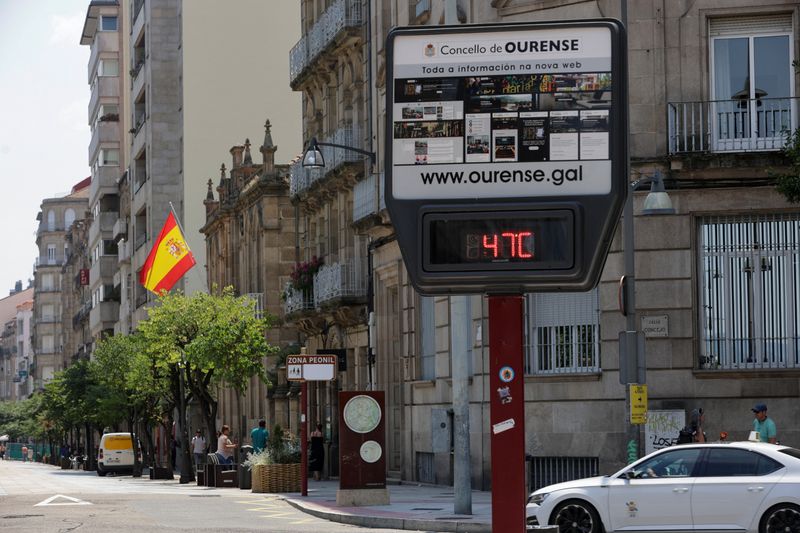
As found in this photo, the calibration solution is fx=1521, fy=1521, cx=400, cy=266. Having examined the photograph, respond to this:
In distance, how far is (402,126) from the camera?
7.24 meters

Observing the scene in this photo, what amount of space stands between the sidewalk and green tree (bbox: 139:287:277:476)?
1520 cm

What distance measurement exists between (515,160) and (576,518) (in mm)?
12533

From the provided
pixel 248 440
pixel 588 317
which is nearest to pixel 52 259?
pixel 248 440

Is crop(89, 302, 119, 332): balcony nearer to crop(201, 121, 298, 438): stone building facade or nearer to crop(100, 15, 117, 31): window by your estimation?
crop(100, 15, 117, 31): window

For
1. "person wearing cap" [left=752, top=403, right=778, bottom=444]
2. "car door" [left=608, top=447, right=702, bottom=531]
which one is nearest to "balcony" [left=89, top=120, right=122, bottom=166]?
"person wearing cap" [left=752, top=403, right=778, bottom=444]

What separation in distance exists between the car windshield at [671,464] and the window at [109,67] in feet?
304

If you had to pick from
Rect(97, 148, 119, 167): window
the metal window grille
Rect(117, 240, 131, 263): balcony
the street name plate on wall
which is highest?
Rect(97, 148, 119, 167): window

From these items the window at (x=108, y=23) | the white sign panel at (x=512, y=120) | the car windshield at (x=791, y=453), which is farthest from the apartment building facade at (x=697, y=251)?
the window at (x=108, y=23)

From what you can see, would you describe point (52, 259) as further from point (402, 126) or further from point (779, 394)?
point (402, 126)

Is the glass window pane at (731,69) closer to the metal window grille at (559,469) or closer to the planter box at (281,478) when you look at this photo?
the metal window grille at (559,469)

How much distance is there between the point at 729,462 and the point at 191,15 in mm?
61396

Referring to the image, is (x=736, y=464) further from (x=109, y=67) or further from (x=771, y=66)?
(x=109, y=67)

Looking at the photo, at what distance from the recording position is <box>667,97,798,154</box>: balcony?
90.1 ft

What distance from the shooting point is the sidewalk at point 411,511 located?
71.7 feet
